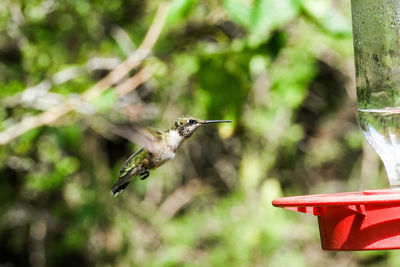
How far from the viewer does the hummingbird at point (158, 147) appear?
2473mm

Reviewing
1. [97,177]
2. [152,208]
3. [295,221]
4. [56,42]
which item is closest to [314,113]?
[295,221]

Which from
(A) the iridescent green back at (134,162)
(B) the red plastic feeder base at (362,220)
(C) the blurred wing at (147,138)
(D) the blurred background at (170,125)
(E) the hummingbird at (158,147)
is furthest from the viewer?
(D) the blurred background at (170,125)

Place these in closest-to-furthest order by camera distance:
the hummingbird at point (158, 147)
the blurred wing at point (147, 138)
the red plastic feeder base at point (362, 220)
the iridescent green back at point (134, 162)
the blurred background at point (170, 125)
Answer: the red plastic feeder base at point (362, 220) → the blurred wing at point (147, 138) → the hummingbird at point (158, 147) → the iridescent green back at point (134, 162) → the blurred background at point (170, 125)

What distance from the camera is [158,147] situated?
252cm

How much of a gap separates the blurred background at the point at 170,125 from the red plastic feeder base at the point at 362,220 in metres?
1.21

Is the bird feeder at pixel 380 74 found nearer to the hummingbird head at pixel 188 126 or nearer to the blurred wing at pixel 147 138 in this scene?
the hummingbird head at pixel 188 126

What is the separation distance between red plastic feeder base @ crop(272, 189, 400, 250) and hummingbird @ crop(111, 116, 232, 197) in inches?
31.6

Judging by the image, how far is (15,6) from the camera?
13.3 ft

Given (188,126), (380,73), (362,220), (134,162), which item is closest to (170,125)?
(134,162)

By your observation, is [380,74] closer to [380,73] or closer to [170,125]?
[380,73]

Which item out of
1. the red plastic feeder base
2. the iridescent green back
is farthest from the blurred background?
the red plastic feeder base

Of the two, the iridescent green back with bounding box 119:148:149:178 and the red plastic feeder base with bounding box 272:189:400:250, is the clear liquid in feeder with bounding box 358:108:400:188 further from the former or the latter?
the iridescent green back with bounding box 119:148:149:178

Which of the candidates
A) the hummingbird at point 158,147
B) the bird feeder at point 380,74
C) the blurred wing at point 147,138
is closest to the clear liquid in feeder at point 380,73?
the bird feeder at point 380,74

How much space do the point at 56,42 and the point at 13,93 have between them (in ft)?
3.56
